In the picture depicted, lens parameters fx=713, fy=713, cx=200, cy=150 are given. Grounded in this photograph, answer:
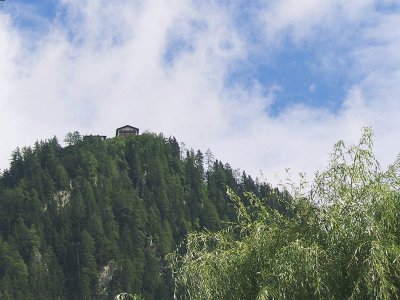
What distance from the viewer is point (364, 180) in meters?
16.3

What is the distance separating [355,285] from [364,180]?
2.74m

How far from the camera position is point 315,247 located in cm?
1535

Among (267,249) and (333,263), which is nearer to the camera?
(333,263)

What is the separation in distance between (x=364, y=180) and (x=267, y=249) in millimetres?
2724

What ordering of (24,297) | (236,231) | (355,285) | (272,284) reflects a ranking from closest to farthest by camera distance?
1. (355,285)
2. (272,284)
3. (236,231)
4. (24,297)

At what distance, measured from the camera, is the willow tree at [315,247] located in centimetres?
1486

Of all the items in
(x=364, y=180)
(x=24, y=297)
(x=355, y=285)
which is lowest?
(x=355, y=285)

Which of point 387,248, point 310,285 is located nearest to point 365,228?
point 387,248

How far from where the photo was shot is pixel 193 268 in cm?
1742

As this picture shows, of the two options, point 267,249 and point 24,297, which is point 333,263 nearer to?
point 267,249

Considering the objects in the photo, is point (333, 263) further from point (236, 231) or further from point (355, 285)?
point (236, 231)

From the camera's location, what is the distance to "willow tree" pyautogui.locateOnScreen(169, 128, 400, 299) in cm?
1486

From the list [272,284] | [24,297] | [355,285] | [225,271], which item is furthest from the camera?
[24,297]

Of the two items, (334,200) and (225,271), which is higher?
(334,200)
